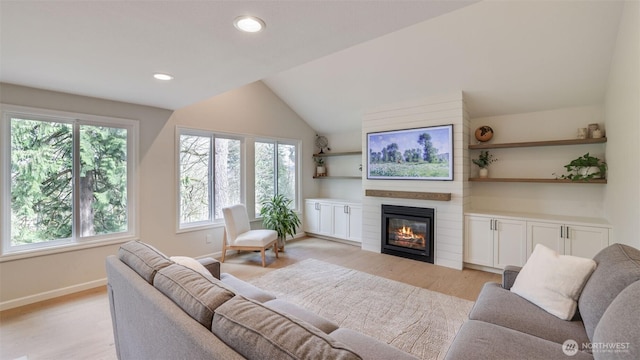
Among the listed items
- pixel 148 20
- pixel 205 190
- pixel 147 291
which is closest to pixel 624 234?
pixel 147 291

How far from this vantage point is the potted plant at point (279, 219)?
4.65 meters

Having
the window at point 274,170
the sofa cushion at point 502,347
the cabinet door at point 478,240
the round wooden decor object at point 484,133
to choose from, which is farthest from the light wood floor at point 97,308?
the round wooden decor object at point 484,133

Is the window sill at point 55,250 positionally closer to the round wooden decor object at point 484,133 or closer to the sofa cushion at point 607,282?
the sofa cushion at point 607,282

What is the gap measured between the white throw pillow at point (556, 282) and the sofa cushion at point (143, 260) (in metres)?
2.24

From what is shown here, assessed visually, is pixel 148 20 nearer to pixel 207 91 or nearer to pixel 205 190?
pixel 207 91

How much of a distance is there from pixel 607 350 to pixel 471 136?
377 centimetres

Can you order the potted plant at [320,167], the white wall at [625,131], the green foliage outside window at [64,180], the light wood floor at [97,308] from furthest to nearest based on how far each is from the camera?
1. the potted plant at [320,167]
2. the green foliage outside window at [64,180]
3. the light wood floor at [97,308]
4. the white wall at [625,131]

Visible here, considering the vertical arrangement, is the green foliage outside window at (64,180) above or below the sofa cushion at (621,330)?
above

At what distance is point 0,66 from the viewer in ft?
7.50

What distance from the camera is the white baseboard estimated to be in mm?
2732

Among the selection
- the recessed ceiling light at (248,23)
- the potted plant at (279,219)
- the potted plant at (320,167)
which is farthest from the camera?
the potted plant at (320,167)

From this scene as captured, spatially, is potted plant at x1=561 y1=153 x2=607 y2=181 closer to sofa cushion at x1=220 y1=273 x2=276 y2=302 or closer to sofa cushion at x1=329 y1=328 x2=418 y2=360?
sofa cushion at x1=329 y1=328 x2=418 y2=360

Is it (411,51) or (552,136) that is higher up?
(411,51)

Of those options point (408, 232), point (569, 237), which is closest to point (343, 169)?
point (408, 232)
